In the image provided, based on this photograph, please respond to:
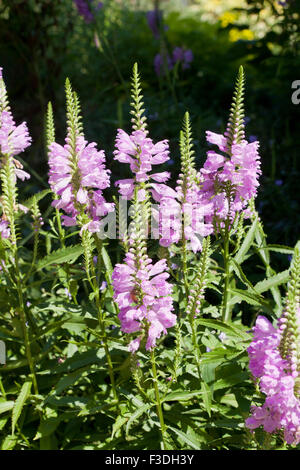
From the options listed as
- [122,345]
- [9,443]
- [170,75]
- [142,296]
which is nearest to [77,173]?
[142,296]

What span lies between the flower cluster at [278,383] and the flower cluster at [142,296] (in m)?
0.40

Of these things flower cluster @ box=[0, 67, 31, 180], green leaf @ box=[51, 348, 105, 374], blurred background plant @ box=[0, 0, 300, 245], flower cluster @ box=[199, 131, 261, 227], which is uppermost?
blurred background plant @ box=[0, 0, 300, 245]

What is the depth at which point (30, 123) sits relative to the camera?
7.97 meters

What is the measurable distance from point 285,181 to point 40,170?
10.2 feet

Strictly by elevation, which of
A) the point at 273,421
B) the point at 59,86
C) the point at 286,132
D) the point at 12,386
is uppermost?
the point at 59,86

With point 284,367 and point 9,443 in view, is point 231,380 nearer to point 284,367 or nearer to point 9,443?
point 284,367

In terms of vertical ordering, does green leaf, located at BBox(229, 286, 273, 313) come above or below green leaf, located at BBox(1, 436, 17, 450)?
above

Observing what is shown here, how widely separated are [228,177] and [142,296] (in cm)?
76

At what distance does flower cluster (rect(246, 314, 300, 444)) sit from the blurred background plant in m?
2.13

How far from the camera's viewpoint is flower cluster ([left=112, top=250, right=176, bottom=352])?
6.80ft

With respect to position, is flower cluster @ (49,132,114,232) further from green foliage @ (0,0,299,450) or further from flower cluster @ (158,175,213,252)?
flower cluster @ (158,175,213,252)

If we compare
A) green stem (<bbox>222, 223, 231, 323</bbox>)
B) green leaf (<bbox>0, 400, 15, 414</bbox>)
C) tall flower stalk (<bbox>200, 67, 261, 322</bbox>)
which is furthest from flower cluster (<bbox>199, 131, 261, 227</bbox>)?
green leaf (<bbox>0, 400, 15, 414</bbox>)

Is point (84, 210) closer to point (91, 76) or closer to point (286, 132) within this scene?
point (286, 132)

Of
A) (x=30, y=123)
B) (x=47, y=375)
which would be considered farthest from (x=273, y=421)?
(x=30, y=123)
